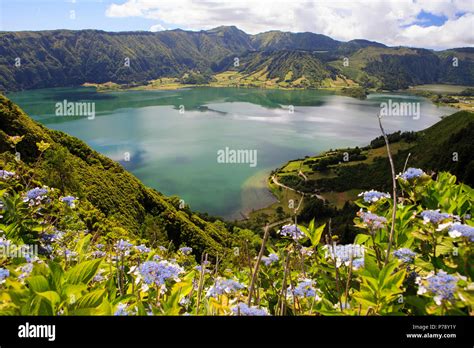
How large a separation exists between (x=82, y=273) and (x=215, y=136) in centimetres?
10865

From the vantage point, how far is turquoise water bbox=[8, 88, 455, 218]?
71.1m

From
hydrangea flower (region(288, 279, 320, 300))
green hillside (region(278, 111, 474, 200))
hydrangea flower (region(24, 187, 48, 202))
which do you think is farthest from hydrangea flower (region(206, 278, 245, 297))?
green hillside (region(278, 111, 474, 200))

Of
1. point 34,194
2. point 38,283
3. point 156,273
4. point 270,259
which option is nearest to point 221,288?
point 156,273

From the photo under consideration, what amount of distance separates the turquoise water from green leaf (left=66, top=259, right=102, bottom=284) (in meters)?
51.9

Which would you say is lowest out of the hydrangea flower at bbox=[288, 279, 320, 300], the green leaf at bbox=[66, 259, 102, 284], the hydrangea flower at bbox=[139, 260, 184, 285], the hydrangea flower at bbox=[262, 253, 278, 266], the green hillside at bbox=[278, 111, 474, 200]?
the green hillside at bbox=[278, 111, 474, 200]

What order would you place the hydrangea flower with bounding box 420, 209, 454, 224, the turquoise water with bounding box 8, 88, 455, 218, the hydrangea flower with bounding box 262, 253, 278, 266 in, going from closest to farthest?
1. the hydrangea flower with bounding box 420, 209, 454, 224
2. the hydrangea flower with bounding box 262, 253, 278, 266
3. the turquoise water with bounding box 8, 88, 455, 218

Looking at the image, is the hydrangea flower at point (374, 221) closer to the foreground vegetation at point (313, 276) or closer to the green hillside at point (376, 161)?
the foreground vegetation at point (313, 276)

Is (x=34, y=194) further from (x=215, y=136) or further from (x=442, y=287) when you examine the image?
(x=215, y=136)

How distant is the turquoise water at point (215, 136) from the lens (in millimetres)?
71062

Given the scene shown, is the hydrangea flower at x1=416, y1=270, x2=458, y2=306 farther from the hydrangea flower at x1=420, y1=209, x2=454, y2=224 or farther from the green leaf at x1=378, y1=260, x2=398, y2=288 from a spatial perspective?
the hydrangea flower at x1=420, y1=209, x2=454, y2=224

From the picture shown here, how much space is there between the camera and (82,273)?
1.89m

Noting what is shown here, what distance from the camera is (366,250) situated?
269 centimetres

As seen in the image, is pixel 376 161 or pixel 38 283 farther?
pixel 376 161
